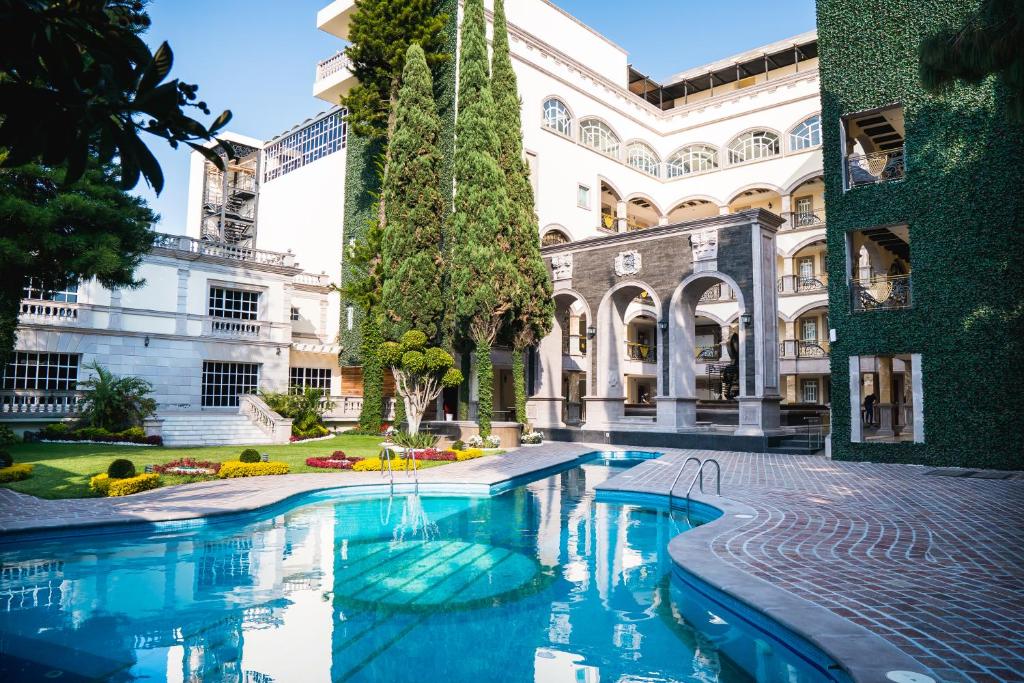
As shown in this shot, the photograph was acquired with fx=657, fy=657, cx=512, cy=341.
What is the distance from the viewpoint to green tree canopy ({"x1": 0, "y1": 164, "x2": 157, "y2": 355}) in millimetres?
15977

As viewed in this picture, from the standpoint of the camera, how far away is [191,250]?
2841 centimetres

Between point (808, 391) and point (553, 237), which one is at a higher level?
point (553, 237)

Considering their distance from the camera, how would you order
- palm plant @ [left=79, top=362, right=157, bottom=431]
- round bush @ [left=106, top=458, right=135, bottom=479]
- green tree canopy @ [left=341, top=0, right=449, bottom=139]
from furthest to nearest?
green tree canopy @ [left=341, top=0, right=449, bottom=139] → palm plant @ [left=79, top=362, right=157, bottom=431] → round bush @ [left=106, top=458, right=135, bottom=479]

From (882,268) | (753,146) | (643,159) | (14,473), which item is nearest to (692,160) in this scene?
(643,159)

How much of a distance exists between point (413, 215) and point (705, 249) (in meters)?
11.2

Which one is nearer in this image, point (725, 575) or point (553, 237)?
point (725, 575)

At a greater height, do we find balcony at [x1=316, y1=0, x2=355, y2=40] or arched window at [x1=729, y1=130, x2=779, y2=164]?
balcony at [x1=316, y1=0, x2=355, y2=40]

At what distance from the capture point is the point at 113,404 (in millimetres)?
22484

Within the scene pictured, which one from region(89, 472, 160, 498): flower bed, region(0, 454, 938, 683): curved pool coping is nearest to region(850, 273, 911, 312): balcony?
region(0, 454, 938, 683): curved pool coping

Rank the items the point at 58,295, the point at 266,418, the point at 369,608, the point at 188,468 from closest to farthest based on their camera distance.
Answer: the point at 369,608 → the point at 188,468 → the point at 58,295 → the point at 266,418

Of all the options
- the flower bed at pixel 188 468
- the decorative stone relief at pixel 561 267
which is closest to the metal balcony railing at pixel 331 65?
the decorative stone relief at pixel 561 267

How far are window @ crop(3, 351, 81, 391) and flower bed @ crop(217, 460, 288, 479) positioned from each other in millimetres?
12133

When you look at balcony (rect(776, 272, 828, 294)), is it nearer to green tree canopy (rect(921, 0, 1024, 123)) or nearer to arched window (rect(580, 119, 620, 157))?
arched window (rect(580, 119, 620, 157))

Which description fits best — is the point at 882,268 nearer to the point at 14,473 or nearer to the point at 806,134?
the point at 806,134
